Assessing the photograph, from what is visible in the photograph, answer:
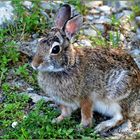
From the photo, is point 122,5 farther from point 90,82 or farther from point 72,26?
point 90,82

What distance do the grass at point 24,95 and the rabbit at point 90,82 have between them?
186 mm

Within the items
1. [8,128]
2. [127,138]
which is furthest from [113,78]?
[8,128]

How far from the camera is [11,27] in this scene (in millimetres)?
8047

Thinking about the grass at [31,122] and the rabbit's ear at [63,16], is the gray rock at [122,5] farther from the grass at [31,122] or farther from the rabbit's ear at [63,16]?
the grass at [31,122]

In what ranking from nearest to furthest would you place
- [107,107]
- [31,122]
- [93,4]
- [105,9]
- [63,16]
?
[31,122] → [107,107] → [63,16] → [105,9] → [93,4]

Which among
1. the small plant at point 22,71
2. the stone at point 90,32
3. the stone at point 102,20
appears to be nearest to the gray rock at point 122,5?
the stone at point 102,20

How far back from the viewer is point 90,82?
650 centimetres

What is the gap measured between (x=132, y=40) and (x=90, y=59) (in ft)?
6.03

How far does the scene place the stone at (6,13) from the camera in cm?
809

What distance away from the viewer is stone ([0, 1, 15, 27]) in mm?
8094

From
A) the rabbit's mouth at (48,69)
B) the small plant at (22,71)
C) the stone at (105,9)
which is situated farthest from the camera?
the stone at (105,9)

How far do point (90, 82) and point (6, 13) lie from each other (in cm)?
234

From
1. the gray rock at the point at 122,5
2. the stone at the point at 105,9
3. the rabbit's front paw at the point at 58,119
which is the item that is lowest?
the rabbit's front paw at the point at 58,119

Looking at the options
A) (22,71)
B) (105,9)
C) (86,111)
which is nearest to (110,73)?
(86,111)
